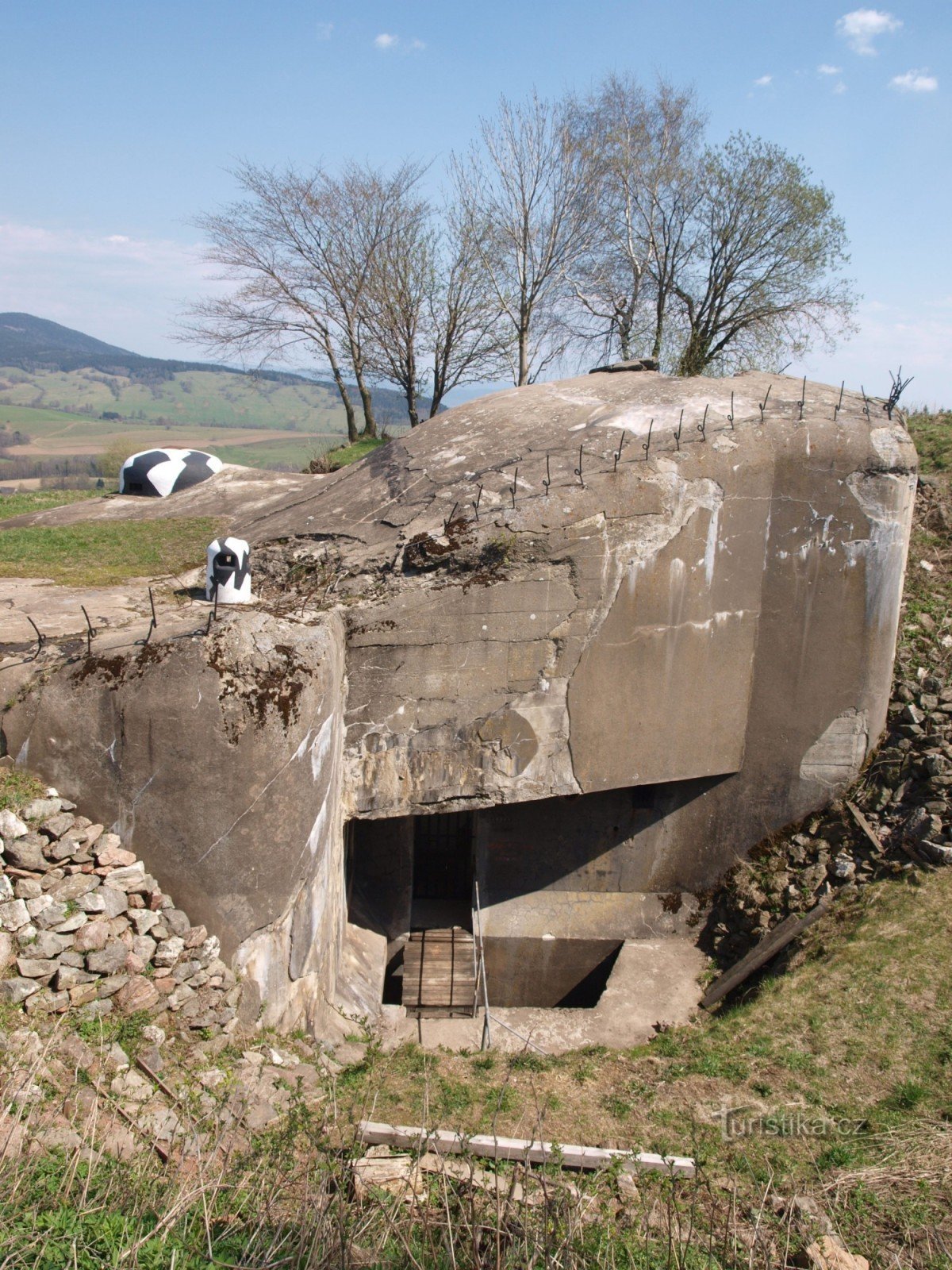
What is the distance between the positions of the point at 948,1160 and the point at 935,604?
7029 millimetres

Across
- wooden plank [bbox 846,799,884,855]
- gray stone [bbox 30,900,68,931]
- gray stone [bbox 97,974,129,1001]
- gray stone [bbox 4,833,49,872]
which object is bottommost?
wooden plank [bbox 846,799,884,855]

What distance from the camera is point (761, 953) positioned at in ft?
26.6

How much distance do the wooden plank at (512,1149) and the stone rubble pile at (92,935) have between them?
4.04ft

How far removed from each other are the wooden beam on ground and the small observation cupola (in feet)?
18.0

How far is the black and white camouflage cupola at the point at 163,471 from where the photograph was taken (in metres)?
11.4

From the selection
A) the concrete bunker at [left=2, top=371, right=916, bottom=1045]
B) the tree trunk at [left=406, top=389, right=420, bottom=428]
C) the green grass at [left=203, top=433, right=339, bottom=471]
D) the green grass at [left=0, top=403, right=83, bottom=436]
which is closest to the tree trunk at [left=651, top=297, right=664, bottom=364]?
the tree trunk at [left=406, top=389, right=420, bottom=428]

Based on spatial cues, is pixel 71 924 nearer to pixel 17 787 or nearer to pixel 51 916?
pixel 51 916

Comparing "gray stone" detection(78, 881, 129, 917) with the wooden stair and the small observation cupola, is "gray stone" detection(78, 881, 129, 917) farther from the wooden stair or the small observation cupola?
the wooden stair

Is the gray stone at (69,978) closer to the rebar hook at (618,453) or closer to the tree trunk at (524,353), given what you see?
the rebar hook at (618,453)

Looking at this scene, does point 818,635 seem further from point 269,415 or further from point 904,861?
point 269,415

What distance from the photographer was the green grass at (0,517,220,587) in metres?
7.87

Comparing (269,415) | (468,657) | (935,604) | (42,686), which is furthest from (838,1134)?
(269,415)

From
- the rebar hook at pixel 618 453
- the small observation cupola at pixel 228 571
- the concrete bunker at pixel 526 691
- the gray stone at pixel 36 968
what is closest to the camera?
the gray stone at pixel 36 968

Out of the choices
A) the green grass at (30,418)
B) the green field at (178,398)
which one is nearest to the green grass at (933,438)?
the green field at (178,398)
